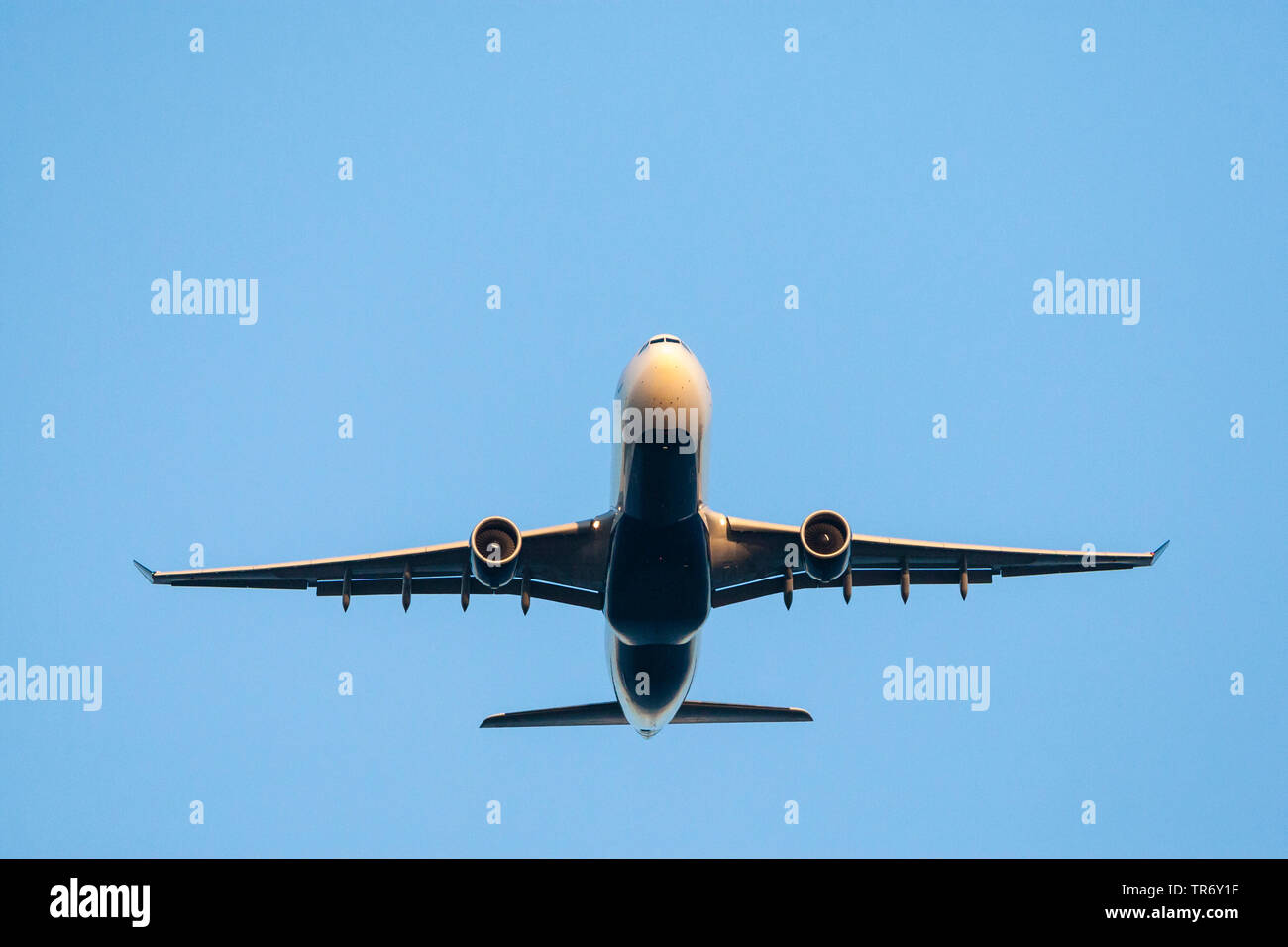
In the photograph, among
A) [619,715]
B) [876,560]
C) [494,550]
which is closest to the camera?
[494,550]

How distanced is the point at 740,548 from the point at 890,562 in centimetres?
369

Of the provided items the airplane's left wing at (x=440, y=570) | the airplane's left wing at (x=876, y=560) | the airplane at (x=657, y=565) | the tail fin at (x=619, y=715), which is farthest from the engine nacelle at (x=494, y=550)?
the tail fin at (x=619, y=715)

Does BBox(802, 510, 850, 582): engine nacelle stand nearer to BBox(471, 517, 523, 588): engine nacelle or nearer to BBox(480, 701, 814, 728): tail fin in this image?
BBox(471, 517, 523, 588): engine nacelle

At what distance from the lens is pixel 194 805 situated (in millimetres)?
31891

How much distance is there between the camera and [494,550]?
1050 inches

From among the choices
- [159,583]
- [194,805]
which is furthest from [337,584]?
[194,805]

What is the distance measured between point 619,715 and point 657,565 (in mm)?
7938

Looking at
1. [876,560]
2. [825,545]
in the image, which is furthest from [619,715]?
[825,545]

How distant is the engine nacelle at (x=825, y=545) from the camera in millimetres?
27078

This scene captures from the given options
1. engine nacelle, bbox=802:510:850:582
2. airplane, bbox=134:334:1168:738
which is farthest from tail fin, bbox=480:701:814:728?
engine nacelle, bbox=802:510:850:582

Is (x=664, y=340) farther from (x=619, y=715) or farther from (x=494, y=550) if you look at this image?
(x=619, y=715)

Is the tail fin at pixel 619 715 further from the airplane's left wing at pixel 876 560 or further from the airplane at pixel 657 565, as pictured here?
the airplane's left wing at pixel 876 560

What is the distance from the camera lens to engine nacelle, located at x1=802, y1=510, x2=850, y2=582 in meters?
27.1
